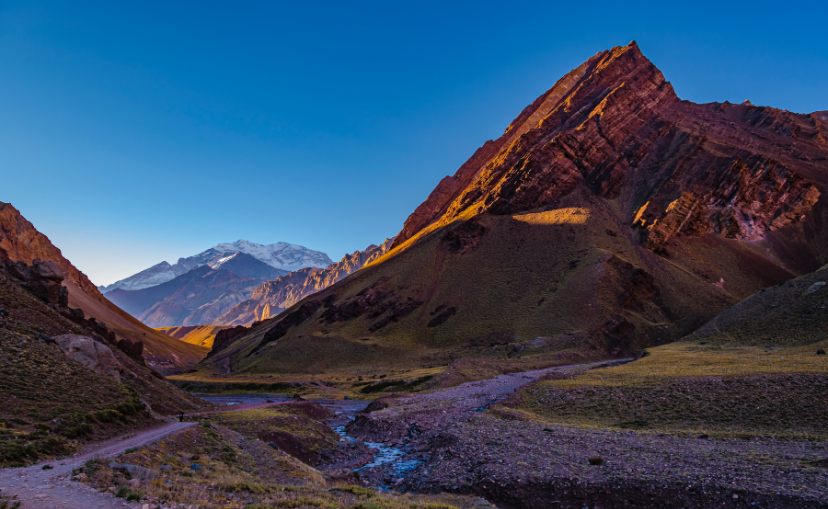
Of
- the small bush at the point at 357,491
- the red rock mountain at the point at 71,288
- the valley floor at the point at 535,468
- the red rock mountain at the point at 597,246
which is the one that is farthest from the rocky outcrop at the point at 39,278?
the red rock mountain at the point at 71,288

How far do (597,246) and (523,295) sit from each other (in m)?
26.4

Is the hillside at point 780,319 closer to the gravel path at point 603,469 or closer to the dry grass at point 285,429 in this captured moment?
the gravel path at point 603,469

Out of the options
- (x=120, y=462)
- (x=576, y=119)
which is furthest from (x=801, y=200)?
(x=120, y=462)

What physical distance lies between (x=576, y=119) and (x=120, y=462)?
610ft

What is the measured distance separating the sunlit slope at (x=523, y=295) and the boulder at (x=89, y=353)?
6110 cm

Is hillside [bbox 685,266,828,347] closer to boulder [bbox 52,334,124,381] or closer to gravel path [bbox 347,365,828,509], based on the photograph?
gravel path [bbox 347,365,828,509]

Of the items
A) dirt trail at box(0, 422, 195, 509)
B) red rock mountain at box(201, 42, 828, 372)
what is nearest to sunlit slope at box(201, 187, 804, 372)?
red rock mountain at box(201, 42, 828, 372)

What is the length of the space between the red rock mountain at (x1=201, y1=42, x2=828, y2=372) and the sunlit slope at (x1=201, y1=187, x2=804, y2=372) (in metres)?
0.50

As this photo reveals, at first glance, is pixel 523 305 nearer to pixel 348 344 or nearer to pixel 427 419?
pixel 348 344

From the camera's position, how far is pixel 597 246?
4341 inches

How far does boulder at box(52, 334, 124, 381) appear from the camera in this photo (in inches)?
1087

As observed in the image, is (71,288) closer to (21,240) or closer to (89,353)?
(21,240)

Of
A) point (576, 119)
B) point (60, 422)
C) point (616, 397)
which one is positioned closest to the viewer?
point (60, 422)

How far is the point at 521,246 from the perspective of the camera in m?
123
